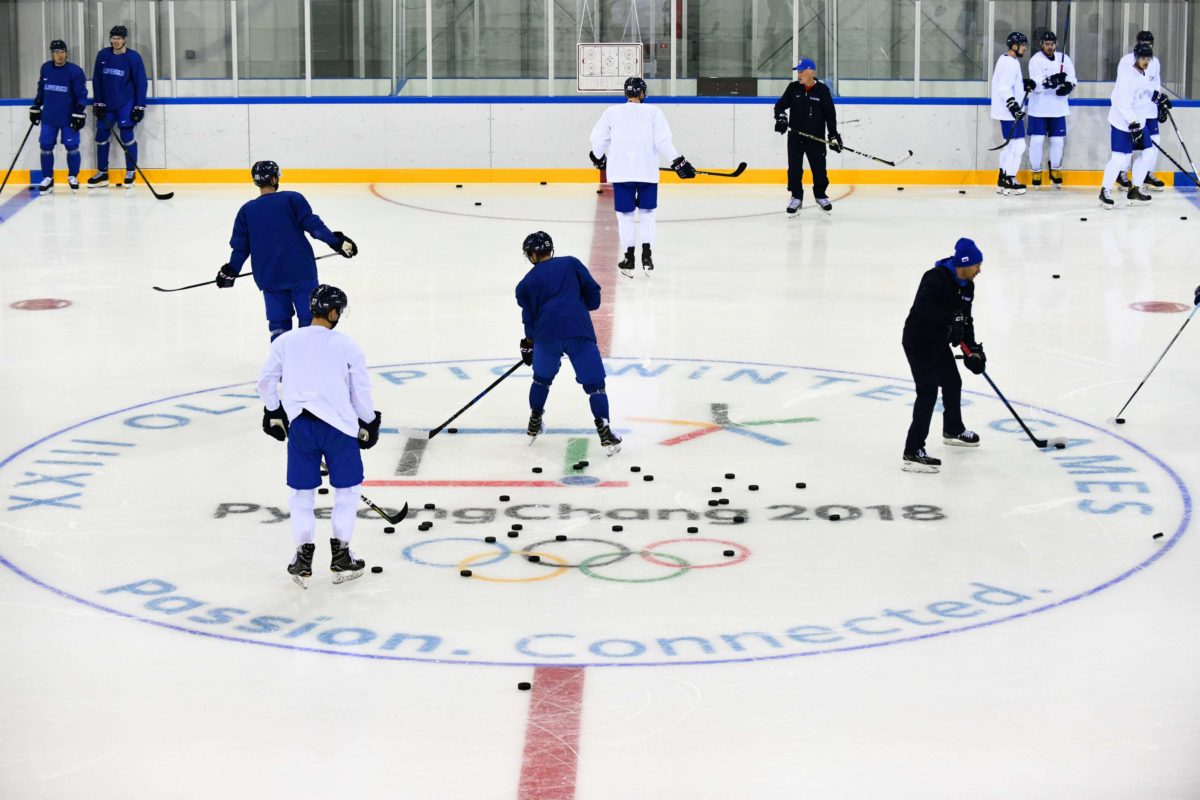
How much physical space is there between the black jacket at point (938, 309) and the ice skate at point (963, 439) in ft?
1.85

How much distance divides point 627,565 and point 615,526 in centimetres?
48

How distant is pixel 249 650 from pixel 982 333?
6.46 meters

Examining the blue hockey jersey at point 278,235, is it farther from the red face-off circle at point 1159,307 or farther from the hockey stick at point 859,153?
the hockey stick at point 859,153

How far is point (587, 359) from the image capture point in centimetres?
859

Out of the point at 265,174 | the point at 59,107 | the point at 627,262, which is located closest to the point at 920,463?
the point at 265,174

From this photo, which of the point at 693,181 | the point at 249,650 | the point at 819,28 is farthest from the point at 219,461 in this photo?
the point at 819,28

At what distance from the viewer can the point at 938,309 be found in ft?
26.9

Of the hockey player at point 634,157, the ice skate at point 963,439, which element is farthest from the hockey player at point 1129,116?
the ice skate at point 963,439

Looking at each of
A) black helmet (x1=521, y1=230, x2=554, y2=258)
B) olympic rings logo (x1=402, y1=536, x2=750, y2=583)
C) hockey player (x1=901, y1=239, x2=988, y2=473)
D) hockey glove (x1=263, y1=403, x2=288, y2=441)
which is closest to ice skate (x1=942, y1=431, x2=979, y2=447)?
hockey player (x1=901, y1=239, x2=988, y2=473)

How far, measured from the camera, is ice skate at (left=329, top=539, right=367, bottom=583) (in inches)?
264

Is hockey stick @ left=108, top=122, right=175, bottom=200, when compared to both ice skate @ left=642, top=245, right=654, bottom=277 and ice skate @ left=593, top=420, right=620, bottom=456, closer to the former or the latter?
ice skate @ left=642, top=245, right=654, bottom=277

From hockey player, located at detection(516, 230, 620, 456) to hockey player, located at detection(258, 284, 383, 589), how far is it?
1988 mm

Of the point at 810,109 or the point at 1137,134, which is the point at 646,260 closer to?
the point at 810,109

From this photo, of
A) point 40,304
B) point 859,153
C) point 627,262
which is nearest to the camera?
point 40,304
